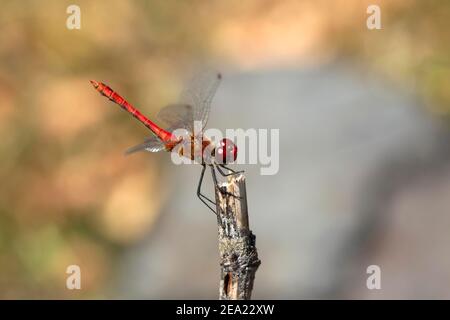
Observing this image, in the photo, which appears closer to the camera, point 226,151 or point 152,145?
point 226,151

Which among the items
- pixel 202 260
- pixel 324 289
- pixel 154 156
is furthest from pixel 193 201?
pixel 324 289

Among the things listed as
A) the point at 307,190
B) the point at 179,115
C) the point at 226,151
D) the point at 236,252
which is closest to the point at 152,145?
the point at 179,115

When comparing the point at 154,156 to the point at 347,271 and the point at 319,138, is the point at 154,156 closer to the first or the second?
the point at 319,138

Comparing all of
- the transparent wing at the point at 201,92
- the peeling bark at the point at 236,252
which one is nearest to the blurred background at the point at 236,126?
the transparent wing at the point at 201,92

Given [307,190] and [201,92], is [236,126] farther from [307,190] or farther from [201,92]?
[201,92]

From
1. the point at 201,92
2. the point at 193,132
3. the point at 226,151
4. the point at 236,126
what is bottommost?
the point at 226,151

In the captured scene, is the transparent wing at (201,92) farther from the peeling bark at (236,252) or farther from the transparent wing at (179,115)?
the peeling bark at (236,252)
